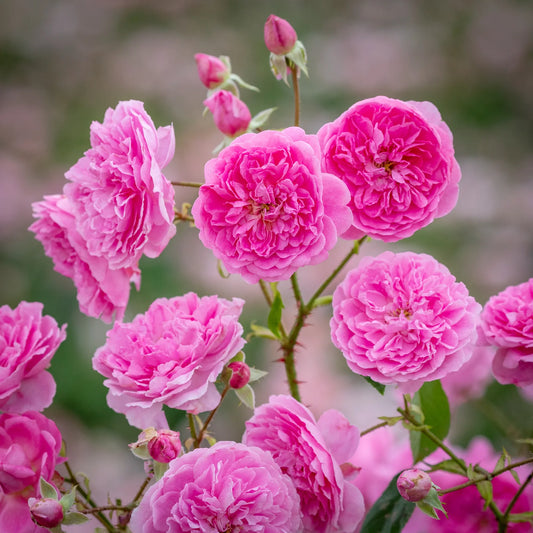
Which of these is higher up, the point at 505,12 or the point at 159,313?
the point at 505,12

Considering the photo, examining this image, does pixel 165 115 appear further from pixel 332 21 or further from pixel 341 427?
pixel 341 427

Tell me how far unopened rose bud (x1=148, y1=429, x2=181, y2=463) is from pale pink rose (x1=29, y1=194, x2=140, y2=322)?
4.0 inches

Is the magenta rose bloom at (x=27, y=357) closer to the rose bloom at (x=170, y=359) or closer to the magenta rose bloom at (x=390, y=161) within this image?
the rose bloom at (x=170, y=359)

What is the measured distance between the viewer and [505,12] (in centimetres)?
163

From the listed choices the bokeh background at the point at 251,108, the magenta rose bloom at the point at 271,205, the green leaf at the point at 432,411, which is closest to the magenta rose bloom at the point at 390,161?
the magenta rose bloom at the point at 271,205

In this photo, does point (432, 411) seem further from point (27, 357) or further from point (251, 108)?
point (251, 108)

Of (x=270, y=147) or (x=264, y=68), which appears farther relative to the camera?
(x=264, y=68)

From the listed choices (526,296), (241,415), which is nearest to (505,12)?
(241,415)

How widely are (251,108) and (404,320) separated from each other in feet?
3.27

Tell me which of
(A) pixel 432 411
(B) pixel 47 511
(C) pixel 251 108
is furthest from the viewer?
(C) pixel 251 108

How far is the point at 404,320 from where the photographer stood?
0.38 metres

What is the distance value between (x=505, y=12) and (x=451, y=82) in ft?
0.83

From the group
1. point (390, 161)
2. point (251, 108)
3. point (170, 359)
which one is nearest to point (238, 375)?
point (170, 359)

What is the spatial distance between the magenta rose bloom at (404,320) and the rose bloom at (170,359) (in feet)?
0.21
